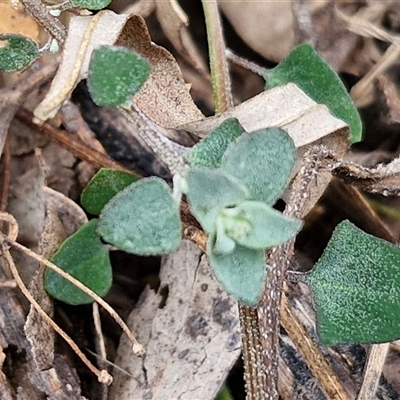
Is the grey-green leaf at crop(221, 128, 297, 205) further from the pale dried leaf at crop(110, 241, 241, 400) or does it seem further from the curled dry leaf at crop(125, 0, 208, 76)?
the curled dry leaf at crop(125, 0, 208, 76)

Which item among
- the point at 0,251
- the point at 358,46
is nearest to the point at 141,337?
the point at 0,251

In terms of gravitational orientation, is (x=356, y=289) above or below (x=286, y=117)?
below

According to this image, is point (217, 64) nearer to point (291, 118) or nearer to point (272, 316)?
point (291, 118)

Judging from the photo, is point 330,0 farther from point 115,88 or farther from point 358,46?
point 115,88

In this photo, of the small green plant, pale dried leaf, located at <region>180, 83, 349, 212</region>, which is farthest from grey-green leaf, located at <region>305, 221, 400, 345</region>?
pale dried leaf, located at <region>180, 83, 349, 212</region>

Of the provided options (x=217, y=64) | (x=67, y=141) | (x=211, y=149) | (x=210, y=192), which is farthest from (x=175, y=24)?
(x=210, y=192)

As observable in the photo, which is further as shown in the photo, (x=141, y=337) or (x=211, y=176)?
(x=141, y=337)
